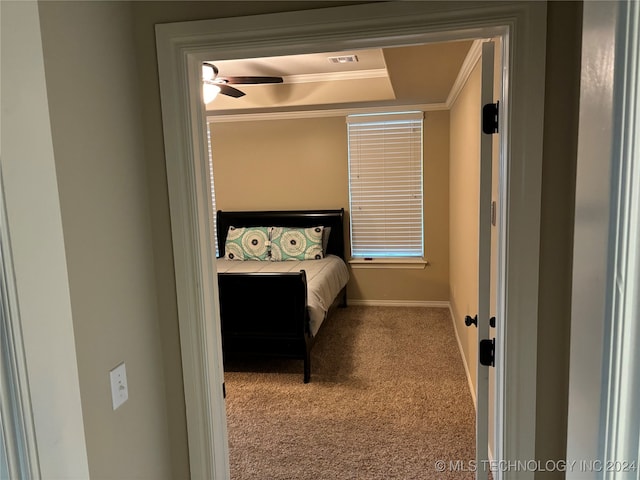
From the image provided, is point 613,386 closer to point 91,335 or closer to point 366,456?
point 91,335

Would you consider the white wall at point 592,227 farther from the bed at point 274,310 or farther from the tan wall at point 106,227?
the bed at point 274,310

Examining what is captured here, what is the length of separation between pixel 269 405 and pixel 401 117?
3.51m

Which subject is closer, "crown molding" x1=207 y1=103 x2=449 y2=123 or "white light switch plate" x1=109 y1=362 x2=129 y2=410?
"white light switch plate" x1=109 y1=362 x2=129 y2=410

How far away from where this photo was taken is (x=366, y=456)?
2494mm

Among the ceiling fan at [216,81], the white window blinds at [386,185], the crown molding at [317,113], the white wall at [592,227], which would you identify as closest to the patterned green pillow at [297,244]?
the white window blinds at [386,185]

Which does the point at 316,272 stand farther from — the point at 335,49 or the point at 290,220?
the point at 335,49

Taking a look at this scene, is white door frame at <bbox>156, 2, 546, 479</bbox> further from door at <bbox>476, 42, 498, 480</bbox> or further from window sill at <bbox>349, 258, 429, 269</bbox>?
window sill at <bbox>349, 258, 429, 269</bbox>

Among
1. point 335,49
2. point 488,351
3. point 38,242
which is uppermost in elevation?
point 335,49

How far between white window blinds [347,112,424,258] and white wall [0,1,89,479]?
15.0 ft

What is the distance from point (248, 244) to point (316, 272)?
1.20 metres

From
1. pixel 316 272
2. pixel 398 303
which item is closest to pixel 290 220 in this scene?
pixel 316 272

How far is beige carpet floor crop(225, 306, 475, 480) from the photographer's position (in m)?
2.44

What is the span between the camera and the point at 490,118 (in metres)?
1.38

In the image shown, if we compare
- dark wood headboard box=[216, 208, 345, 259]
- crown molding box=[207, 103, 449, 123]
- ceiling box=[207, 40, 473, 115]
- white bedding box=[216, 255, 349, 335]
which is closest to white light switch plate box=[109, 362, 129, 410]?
white bedding box=[216, 255, 349, 335]
